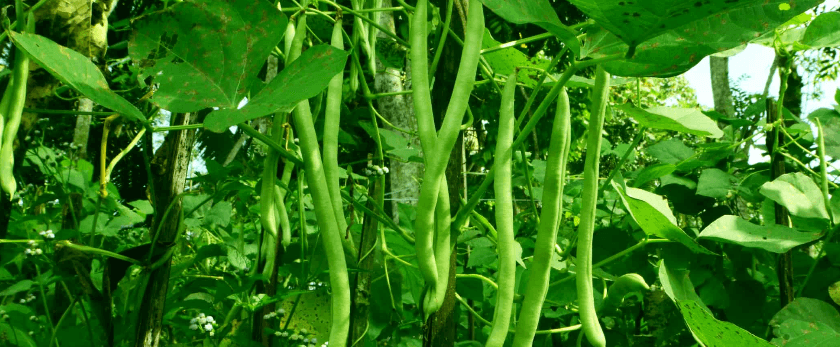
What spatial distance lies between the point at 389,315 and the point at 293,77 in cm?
68

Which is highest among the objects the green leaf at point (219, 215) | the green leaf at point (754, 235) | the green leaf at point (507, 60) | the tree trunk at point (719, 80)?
the tree trunk at point (719, 80)

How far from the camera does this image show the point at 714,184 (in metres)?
1.35

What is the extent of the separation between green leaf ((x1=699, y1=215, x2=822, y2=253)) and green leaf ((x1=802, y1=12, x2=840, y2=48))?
305 mm

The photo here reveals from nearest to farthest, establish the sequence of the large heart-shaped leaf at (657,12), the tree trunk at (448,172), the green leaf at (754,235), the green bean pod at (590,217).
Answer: the large heart-shaped leaf at (657,12) → the green bean pod at (590,217) → the tree trunk at (448,172) → the green leaf at (754,235)

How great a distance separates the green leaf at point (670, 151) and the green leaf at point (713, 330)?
0.88m

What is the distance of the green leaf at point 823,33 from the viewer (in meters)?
0.95

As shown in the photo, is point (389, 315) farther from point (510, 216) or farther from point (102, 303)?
point (510, 216)

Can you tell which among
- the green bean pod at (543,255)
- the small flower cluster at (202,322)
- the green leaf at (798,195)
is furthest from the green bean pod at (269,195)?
the green leaf at (798,195)

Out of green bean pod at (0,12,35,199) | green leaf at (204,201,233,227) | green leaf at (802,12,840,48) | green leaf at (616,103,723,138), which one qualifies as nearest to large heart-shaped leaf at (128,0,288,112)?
green bean pod at (0,12,35,199)

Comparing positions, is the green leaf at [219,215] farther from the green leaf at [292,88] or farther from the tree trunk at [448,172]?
the green leaf at [292,88]

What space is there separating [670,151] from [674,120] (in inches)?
30.5

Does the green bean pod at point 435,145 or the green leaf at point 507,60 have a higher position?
the green leaf at point 507,60

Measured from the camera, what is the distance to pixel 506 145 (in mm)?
523

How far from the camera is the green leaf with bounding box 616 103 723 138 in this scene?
73cm
